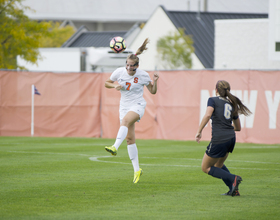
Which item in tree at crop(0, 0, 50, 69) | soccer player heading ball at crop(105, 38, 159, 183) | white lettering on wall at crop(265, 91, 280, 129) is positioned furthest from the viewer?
tree at crop(0, 0, 50, 69)

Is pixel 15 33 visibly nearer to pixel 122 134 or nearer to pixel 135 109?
pixel 135 109

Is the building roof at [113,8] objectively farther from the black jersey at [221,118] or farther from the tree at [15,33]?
the black jersey at [221,118]

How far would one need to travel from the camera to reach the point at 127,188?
820cm

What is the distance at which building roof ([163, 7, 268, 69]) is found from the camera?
4119 cm

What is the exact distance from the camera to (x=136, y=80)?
9.27m

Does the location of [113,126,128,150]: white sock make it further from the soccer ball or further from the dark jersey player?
the soccer ball

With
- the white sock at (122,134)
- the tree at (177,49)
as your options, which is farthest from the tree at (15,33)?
the white sock at (122,134)

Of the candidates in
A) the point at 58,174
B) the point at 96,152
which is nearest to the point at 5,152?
the point at 96,152

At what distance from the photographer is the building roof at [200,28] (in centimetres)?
4119

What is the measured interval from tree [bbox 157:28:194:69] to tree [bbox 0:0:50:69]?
13178mm

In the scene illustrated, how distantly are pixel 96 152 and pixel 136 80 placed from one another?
5.66 m

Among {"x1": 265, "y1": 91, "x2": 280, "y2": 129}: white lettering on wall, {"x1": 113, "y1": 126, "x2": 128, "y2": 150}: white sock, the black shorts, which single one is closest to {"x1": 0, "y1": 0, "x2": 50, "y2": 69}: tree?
{"x1": 265, "y1": 91, "x2": 280, "y2": 129}: white lettering on wall

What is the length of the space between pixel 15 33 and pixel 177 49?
15.1m

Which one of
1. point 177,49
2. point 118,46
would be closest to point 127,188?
point 118,46
